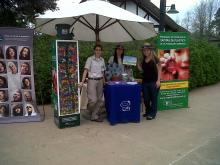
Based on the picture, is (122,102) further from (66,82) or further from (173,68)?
(173,68)

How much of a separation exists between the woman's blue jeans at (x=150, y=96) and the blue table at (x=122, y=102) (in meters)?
0.58

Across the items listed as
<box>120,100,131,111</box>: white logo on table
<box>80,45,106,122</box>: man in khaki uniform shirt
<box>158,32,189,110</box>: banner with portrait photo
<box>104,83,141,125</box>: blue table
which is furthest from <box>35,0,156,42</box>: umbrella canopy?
<box>120,100,131,111</box>: white logo on table

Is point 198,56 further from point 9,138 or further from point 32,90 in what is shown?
point 9,138

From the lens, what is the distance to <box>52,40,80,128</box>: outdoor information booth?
22.9 ft

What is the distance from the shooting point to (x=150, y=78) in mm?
8125

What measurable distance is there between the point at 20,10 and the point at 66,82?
32.9ft

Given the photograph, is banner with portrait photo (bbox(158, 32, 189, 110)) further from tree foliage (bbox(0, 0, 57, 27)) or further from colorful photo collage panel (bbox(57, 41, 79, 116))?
tree foliage (bbox(0, 0, 57, 27))

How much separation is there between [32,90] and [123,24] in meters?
2.83

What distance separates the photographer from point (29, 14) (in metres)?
15.9

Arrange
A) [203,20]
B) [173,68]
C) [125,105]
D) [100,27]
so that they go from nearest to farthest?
[125,105] → [100,27] → [173,68] → [203,20]

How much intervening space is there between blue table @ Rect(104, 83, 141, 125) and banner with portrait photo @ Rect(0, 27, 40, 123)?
5.24 ft

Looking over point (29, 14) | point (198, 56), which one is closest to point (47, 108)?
point (198, 56)

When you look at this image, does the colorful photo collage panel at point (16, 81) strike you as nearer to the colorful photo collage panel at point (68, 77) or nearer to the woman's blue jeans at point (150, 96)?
the colorful photo collage panel at point (68, 77)

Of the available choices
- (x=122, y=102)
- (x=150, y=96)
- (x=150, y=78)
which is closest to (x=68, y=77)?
(x=122, y=102)
